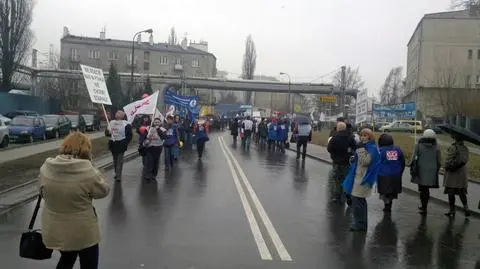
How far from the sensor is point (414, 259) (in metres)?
7.01

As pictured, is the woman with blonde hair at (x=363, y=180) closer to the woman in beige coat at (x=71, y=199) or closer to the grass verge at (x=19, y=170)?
the woman in beige coat at (x=71, y=199)

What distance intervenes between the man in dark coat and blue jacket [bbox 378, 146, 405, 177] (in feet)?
3.16

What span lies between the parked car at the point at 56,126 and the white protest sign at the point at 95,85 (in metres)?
19.0

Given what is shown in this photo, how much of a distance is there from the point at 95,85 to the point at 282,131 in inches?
617

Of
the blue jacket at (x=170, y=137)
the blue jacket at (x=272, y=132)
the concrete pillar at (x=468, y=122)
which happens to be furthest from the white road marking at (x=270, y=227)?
the concrete pillar at (x=468, y=122)

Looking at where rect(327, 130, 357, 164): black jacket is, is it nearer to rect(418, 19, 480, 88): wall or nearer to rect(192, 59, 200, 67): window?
rect(418, 19, 480, 88): wall

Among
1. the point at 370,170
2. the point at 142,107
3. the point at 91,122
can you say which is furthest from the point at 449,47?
the point at 370,170

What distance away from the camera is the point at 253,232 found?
811 centimetres

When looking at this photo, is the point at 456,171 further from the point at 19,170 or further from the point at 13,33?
the point at 13,33

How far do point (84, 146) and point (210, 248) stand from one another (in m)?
3.01

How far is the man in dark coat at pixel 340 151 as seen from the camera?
11.2 m

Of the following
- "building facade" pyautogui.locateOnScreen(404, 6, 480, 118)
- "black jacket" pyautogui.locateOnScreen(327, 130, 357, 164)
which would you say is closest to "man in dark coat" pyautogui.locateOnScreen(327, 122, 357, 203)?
"black jacket" pyautogui.locateOnScreen(327, 130, 357, 164)

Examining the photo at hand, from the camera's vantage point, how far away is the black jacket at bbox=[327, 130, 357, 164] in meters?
11.2

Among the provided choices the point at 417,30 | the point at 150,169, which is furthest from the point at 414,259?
the point at 417,30
